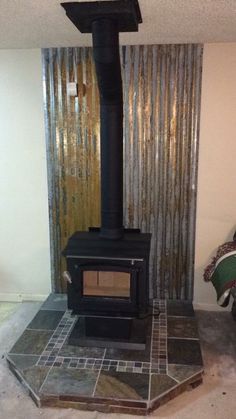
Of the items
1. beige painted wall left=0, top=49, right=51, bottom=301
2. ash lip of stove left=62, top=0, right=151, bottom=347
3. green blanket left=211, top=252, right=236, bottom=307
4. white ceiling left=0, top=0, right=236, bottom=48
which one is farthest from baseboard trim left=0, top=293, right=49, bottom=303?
white ceiling left=0, top=0, right=236, bottom=48

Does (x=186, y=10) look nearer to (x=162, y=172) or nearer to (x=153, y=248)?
(x=162, y=172)

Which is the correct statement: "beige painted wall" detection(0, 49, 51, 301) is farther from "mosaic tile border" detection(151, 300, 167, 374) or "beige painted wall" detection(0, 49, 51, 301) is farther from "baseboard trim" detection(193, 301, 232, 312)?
"baseboard trim" detection(193, 301, 232, 312)

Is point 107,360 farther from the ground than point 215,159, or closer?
closer

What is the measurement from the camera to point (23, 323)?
3.12 metres

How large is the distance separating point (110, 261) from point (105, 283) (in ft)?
0.79

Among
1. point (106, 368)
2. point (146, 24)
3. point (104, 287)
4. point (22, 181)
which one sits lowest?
point (106, 368)

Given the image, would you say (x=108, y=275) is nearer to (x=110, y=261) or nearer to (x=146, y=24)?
(x=110, y=261)

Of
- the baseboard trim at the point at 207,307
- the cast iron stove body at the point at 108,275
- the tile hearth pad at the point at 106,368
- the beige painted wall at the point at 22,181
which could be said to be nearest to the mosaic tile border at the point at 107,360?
the tile hearth pad at the point at 106,368

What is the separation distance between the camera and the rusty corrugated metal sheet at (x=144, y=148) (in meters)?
3.00

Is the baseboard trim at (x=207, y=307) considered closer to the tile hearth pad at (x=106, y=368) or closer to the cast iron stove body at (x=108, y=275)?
the tile hearth pad at (x=106, y=368)

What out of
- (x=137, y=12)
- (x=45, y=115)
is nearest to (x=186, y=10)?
(x=137, y=12)

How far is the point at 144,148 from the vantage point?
3121mm

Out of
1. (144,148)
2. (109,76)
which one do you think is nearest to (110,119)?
(109,76)

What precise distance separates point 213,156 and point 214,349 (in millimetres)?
1498
